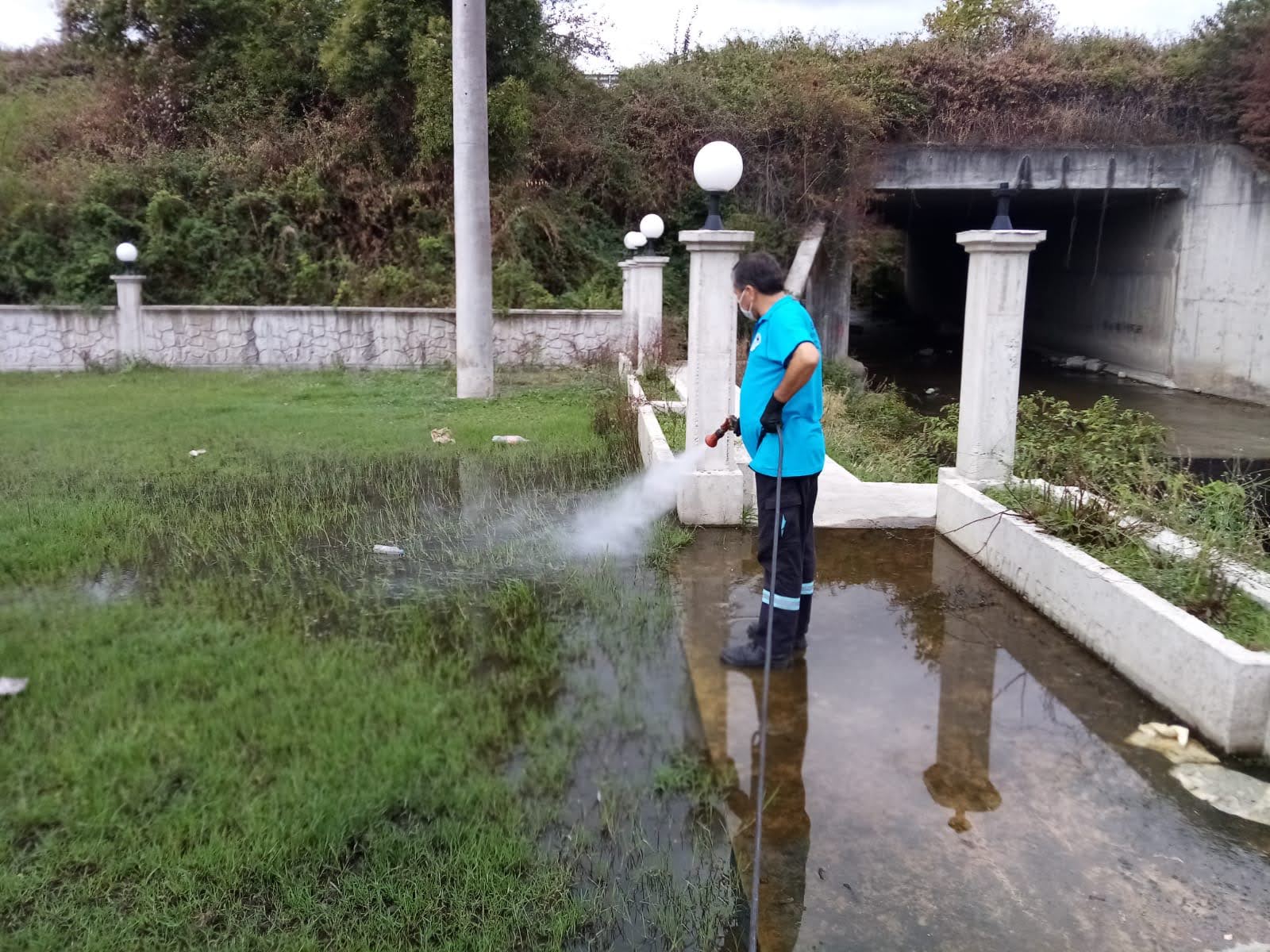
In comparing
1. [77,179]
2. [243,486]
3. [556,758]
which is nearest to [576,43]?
[77,179]

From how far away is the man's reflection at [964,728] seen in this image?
3609mm


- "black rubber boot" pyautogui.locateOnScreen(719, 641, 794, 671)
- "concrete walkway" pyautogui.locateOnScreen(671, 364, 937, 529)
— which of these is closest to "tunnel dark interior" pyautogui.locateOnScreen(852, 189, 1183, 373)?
"concrete walkway" pyautogui.locateOnScreen(671, 364, 937, 529)

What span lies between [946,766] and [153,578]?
436 centimetres

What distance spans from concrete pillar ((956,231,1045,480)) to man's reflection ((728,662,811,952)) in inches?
95.7

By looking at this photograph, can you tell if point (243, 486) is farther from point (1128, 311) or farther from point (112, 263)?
point (1128, 311)

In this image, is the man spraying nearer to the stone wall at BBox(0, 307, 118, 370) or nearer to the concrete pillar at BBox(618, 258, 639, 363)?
the concrete pillar at BBox(618, 258, 639, 363)

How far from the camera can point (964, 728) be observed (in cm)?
416

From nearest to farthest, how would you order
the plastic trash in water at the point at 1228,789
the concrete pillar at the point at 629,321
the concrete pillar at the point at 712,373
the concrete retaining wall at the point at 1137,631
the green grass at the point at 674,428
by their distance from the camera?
the plastic trash in water at the point at 1228,789, the concrete retaining wall at the point at 1137,631, the concrete pillar at the point at 712,373, the green grass at the point at 674,428, the concrete pillar at the point at 629,321

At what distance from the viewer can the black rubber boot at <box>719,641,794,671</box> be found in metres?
4.65

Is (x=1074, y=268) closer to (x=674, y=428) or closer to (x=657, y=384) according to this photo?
(x=657, y=384)

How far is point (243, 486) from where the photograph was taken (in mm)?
8062

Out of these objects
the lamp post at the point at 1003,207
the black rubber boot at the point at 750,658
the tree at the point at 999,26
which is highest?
the tree at the point at 999,26

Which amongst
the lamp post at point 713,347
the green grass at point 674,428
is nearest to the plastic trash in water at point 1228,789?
the lamp post at point 713,347

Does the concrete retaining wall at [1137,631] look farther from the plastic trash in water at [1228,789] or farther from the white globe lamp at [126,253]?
the white globe lamp at [126,253]
